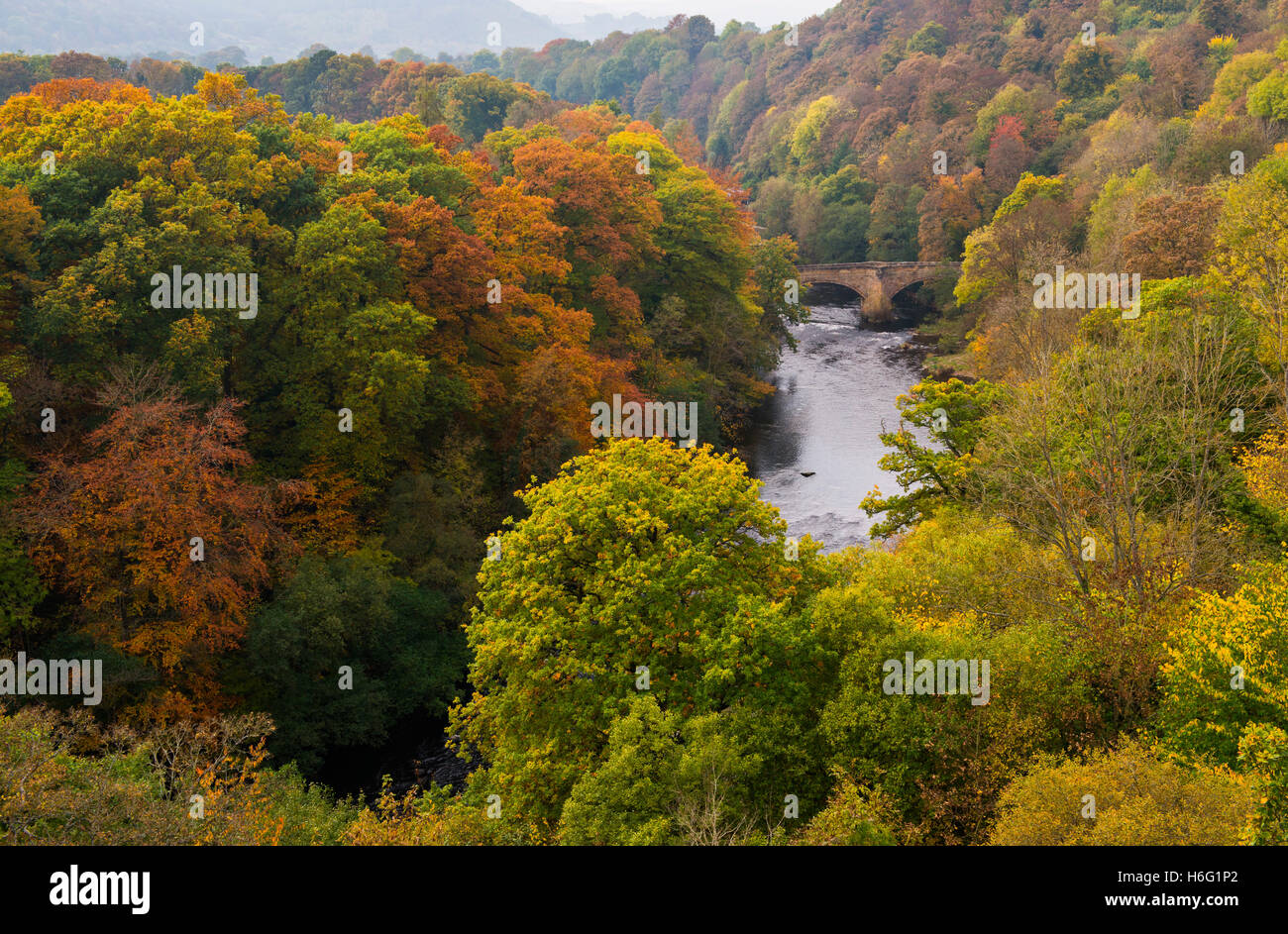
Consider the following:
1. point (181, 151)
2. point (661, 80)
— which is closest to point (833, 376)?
point (181, 151)

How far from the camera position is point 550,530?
2172 centimetres

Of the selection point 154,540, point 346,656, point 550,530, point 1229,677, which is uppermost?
point 550,530

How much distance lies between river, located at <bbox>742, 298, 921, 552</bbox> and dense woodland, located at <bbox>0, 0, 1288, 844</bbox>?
380 cm

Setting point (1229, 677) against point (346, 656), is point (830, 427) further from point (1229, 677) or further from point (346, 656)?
point (1229, 677)

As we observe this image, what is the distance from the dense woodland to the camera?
51.9 ft

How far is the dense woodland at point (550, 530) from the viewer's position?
1580 centimetres

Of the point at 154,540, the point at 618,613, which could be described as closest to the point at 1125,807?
the point at 618,613

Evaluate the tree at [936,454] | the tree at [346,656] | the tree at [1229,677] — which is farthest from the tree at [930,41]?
the tree at [1229,677]

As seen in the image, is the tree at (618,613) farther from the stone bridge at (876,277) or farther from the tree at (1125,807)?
the stone bridge at (876,277)

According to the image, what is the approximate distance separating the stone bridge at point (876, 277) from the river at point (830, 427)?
5513mm

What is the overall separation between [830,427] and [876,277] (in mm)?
33370
